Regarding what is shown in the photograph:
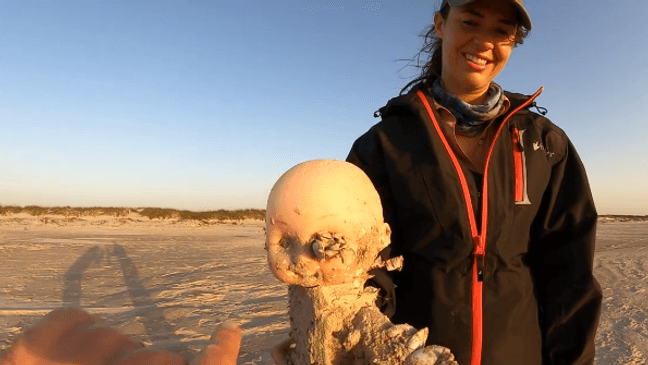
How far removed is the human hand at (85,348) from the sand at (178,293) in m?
1.57

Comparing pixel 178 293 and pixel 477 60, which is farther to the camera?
pixel 178 293

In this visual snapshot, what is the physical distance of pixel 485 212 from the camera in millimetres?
1775

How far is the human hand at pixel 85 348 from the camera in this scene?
1169 mm

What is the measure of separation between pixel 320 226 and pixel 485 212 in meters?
0.88

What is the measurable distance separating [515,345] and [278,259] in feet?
3.91

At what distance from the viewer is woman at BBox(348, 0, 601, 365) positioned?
1758 mm

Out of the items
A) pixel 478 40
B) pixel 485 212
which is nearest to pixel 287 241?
pixel 485 212

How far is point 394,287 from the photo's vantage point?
6.13ft

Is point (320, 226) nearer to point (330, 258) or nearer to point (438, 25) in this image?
point (330, 258)

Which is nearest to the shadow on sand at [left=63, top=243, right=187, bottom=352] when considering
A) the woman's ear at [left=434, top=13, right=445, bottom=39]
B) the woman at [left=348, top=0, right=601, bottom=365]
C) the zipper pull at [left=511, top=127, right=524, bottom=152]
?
the woman at [left=348, top=0, right=601, bottom=365]

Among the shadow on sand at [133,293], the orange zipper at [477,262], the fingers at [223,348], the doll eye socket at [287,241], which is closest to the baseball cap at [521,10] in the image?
the orange zipper at [477,262]

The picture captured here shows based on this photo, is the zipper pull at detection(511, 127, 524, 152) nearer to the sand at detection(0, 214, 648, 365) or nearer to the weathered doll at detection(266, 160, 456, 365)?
the weathered doll at detection(266, 160, 456, 365)

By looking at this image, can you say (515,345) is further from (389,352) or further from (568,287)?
(389,352)

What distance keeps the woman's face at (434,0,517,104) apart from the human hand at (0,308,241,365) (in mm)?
1488
